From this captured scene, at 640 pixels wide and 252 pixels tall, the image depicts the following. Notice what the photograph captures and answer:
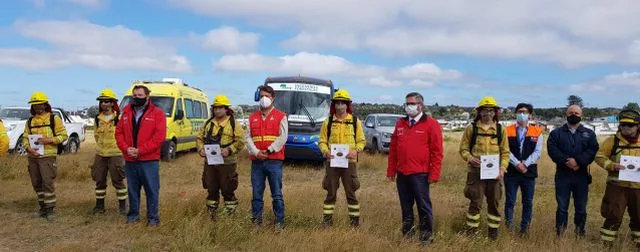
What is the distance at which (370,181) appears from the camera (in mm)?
12281

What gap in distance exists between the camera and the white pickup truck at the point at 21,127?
1430 centimetres

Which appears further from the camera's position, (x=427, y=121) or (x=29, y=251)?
(x=427, y=121)

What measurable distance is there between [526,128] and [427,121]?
1.78 m

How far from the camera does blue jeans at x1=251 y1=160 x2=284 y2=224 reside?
655cm

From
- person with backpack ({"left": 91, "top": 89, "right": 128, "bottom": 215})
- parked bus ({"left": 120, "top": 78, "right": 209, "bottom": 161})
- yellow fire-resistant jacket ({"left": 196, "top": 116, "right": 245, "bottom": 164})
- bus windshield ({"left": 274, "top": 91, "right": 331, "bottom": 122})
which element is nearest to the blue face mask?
yellow fire-resistant jacket ({"left": 196, "top": 116, "right": 245, "bottom": 164})

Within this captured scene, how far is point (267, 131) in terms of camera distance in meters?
6.61

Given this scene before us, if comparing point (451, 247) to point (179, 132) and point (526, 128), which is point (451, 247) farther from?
point (179, 132)

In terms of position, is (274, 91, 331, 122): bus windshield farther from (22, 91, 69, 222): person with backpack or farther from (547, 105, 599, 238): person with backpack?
(547, 105, 599, 238): person with backpack

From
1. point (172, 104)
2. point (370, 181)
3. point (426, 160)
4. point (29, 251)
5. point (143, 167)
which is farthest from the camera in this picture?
point (172, 104)

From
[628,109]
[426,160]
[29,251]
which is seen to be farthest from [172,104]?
[628,109]

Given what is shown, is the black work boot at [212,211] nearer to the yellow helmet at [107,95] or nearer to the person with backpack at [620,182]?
the yellow helmet at [107,95]

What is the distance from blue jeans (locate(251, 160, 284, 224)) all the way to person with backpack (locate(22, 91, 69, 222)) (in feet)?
9.13

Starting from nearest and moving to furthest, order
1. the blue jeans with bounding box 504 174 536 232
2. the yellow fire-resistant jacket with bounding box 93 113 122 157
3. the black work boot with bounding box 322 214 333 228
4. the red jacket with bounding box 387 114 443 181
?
the red jacket with bounding box 387 114 443 181 < the black work boot with bounding box 322 214 333 228 < the blue jeans with bounding box 504 174 536 232 < the yellow fire-resistant jacket with bounding box 93 113 122 157

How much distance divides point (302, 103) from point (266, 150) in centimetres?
737
